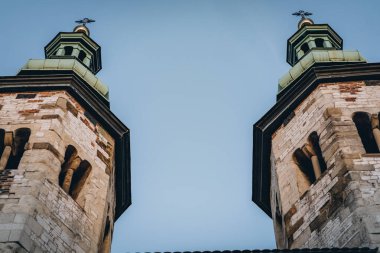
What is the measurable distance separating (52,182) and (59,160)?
110 cm

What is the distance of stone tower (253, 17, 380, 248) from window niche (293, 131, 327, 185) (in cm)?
3

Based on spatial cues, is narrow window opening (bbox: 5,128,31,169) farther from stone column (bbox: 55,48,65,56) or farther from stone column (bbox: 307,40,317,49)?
stone column (bbox: 307,40,317,49)

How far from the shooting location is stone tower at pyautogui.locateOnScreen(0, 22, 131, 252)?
15898 millimetres

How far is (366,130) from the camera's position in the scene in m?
19.5

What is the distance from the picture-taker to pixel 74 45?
26031 millimetres

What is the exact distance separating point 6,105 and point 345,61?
10288mm

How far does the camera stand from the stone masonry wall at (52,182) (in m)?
15.4

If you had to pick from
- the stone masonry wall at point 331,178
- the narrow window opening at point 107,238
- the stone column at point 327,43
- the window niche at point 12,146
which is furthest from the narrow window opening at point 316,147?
the window niche at point 12,146

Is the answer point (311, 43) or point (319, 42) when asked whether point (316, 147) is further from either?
point (319, 42)

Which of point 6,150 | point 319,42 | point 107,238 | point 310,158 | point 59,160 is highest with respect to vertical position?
point 319,42

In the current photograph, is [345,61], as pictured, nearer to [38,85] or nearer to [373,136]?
[373,136]

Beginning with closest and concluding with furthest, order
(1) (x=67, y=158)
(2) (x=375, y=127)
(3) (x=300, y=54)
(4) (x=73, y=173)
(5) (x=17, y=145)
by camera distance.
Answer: (5) (x=17, y=145)
(4) (x=73, y=173)
(2) (x=375, y=127)
(1) (x=67, y=158)
(3) (x=300, y=54)

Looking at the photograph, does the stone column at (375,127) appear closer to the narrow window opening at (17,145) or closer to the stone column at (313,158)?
the stone column at (313,158)

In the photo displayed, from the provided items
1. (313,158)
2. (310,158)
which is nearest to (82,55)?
(310,158)
